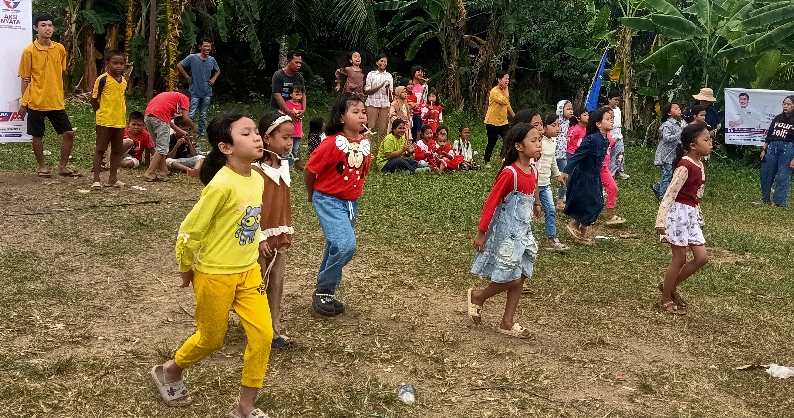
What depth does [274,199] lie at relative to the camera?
507cm

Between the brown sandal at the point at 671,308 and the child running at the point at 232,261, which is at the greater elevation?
the child running at the point at 232,261

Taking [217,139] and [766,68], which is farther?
[766,68]

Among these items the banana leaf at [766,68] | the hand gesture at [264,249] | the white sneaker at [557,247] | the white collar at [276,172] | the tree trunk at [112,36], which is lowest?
the white sneaker at [557,247]

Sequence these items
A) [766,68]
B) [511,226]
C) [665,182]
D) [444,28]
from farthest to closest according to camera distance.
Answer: [444,28] < [766,68] < [665,182] < [511,226]

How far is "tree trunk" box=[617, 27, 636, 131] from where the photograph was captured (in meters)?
17.6

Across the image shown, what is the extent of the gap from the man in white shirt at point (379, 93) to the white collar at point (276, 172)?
878 cm

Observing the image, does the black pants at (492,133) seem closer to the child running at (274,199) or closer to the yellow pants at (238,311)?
the child running at (274,199)

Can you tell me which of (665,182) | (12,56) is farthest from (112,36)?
(665,182)

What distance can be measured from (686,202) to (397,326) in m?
2.44

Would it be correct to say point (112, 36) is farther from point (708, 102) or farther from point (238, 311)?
point (238, 311)

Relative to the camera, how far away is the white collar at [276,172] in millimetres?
4980

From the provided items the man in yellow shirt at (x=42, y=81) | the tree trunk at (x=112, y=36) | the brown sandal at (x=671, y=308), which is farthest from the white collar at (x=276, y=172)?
the tree trunk at (x=112, y=36)

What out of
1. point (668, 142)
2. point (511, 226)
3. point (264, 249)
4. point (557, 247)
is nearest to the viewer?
point (264, 249)

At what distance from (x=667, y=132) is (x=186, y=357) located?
843 cm
